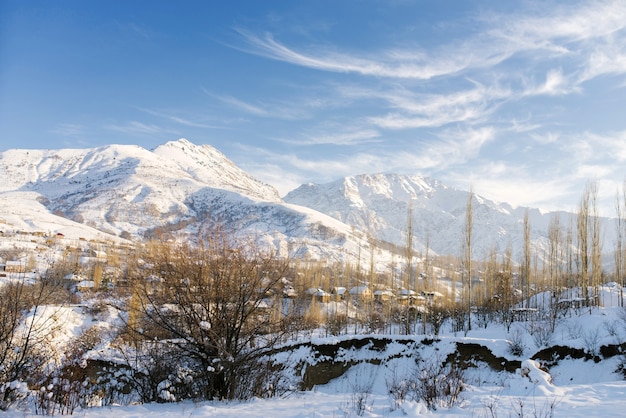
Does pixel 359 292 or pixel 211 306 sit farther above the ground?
pixel 211 306

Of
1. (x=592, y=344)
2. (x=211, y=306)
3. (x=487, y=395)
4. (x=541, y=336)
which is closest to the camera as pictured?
(x=487, y=395)

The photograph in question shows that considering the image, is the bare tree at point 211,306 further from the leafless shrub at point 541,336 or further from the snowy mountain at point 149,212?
the snowy mountain at point 149,212

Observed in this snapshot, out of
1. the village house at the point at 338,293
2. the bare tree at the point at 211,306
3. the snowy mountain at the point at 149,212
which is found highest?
the snowy mountain at the point at 149,212

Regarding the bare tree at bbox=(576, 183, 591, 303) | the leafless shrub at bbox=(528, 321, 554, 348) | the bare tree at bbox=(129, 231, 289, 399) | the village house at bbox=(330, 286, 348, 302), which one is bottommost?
the village house at bbox=(330, 286, 348, 302)

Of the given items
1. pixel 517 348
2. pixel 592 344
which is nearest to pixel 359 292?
pixel 517 348

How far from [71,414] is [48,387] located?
72 cm

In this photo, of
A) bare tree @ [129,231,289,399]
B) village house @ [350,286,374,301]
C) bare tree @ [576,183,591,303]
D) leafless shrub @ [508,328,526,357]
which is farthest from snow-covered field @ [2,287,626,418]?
village house @ [350,286,374,301]

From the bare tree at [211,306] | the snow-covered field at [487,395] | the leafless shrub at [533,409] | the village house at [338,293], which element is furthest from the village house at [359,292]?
the leafless shrub at [533,409]

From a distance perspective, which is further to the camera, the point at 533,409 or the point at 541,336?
the point at 541,336

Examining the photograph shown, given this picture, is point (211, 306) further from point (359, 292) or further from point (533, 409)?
point (359, 292)

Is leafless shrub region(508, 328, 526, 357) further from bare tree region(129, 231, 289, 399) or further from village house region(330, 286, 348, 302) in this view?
village house region(330, 286, 348, 302)

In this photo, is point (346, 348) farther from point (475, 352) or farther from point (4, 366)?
point (4, 366)

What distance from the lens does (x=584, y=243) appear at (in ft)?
103

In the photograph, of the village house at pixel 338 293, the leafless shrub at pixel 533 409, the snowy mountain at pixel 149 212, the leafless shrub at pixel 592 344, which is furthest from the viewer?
the snowy mountain at pixel 149 212
